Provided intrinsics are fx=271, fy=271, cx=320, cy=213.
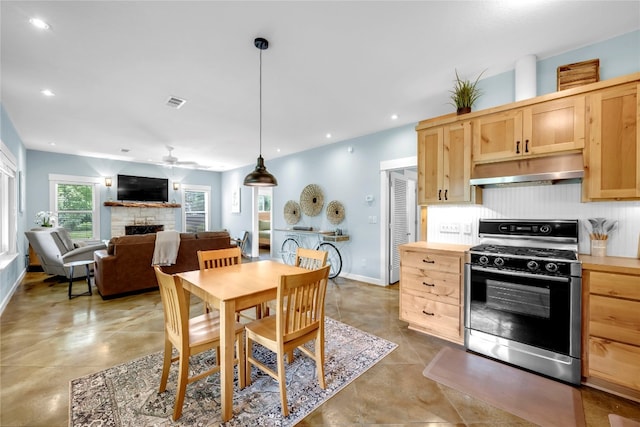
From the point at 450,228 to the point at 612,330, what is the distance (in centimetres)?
155

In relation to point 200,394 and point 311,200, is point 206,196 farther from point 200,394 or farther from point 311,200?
point 200,394

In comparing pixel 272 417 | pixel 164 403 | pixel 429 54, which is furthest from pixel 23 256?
pixel 429 54

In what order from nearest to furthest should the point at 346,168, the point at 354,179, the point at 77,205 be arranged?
the point at 354,179 → the point at 346,168 → the point at 77,205

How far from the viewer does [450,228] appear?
10.6 feet

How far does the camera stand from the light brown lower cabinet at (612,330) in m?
1.84

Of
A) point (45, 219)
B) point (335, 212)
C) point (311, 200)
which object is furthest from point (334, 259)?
point (45, 219)

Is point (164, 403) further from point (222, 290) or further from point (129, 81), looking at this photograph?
point (129, 81)

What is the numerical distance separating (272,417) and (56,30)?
10.8 feet

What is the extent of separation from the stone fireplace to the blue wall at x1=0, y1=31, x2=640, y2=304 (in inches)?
8.2

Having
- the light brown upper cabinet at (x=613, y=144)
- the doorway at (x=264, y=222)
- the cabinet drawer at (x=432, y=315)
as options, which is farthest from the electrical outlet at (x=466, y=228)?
the doorway at (x=264, y=222)

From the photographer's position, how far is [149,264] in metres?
4.29

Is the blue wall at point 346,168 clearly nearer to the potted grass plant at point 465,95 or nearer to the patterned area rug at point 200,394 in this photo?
the potted grass plant at point 465,95

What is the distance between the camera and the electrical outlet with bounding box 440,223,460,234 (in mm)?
3168

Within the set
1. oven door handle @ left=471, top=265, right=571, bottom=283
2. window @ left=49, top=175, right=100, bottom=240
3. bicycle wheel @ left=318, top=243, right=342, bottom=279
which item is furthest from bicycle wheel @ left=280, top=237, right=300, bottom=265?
window @ left=49, top=175, right=100, bottom=240
